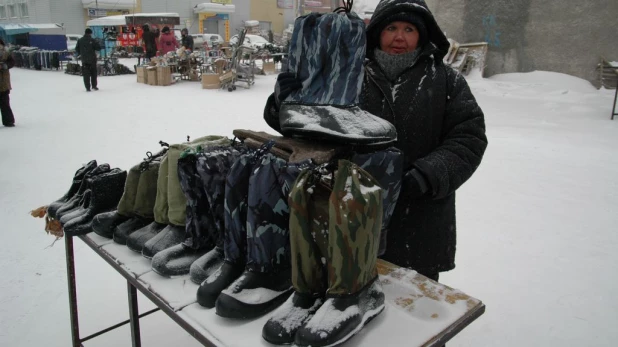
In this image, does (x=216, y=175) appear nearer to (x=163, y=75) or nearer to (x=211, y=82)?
(x=211, y=82)

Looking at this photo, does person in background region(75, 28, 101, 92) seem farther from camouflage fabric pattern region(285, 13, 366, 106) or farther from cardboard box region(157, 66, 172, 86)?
camouflage fabric pattern region(285, 13, 366, 106)

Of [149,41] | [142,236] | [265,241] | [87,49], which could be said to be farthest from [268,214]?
[149,41]

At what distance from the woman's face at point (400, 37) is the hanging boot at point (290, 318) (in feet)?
3.17

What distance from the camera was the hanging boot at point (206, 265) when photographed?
1335 mm

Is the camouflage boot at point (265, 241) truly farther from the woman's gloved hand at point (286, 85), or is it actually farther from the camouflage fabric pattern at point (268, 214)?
the woman's gloved hand at point (286, 85)

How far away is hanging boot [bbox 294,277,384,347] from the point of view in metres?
0.97

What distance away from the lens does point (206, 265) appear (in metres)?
1.36

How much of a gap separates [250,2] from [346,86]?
41137mm

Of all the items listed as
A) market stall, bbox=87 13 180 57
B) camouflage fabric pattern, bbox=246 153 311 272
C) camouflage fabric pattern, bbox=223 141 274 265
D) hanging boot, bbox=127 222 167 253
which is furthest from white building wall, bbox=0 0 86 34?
camouflage fabric pattern, bbox=246 153 311 272

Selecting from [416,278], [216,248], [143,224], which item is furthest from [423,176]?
[143,224]

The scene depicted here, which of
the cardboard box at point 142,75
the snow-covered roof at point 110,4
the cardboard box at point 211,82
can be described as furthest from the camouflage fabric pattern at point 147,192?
the snow-covered roof at point 110,4

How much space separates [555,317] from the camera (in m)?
2.63

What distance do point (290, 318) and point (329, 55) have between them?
2.37ft

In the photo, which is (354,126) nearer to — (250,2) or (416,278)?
(416,278)
